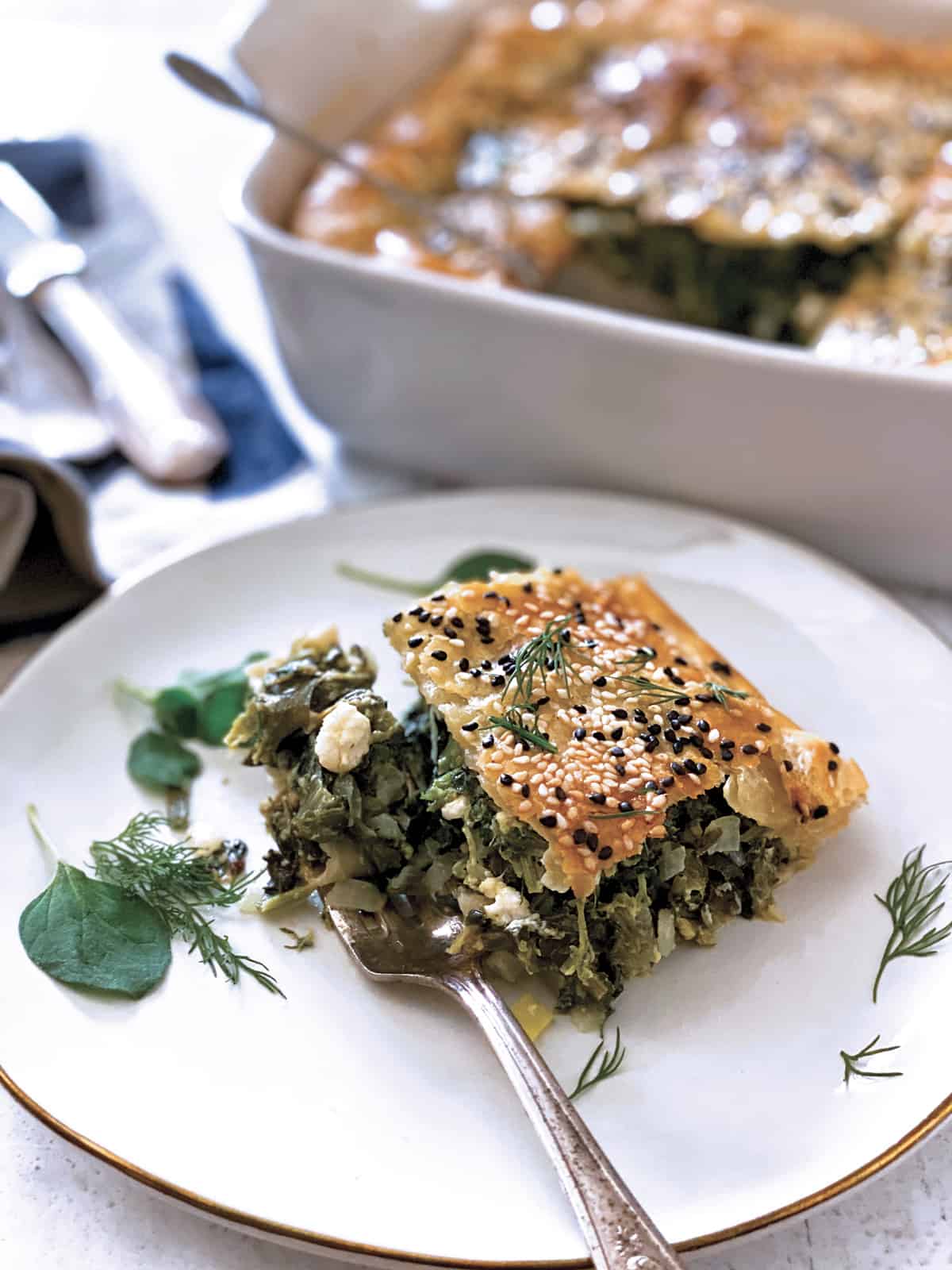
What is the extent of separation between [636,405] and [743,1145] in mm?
1713

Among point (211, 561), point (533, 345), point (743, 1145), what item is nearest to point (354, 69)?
point (533, 345)

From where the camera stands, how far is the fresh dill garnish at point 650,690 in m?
2.46

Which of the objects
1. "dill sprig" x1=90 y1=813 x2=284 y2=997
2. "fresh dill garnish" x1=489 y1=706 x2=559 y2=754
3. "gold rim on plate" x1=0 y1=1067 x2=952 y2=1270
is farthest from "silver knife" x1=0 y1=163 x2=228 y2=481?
"gold rim on plate" x1=0 y1=1067 x2=952 y2=1270

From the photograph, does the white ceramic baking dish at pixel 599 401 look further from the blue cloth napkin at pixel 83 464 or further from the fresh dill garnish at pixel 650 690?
the fresh dill garnish at pixel 650 690

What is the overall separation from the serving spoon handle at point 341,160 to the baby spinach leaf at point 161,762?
1.63 m

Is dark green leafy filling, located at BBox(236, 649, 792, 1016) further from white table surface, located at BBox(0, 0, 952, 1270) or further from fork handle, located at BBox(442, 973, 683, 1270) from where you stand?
white table surface, located at BBox(0, 0, 952, 1270)

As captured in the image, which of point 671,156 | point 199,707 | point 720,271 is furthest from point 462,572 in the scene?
point 671,156

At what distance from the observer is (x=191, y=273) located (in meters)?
4.37

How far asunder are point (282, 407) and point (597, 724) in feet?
6.37

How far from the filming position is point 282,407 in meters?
3.99

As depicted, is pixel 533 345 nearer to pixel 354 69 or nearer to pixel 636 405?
pixel 636 405

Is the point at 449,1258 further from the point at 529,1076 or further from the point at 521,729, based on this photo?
the point at 521,729

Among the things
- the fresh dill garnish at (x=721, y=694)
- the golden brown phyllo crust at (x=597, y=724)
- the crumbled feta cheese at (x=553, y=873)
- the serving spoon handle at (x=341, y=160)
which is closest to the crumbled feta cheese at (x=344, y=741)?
the golden brown phyllo crust at (x=597, y=724)

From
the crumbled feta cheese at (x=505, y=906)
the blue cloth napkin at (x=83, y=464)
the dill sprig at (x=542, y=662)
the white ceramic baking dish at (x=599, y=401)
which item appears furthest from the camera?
the blue cloth napkin at (x=83, y=464)
